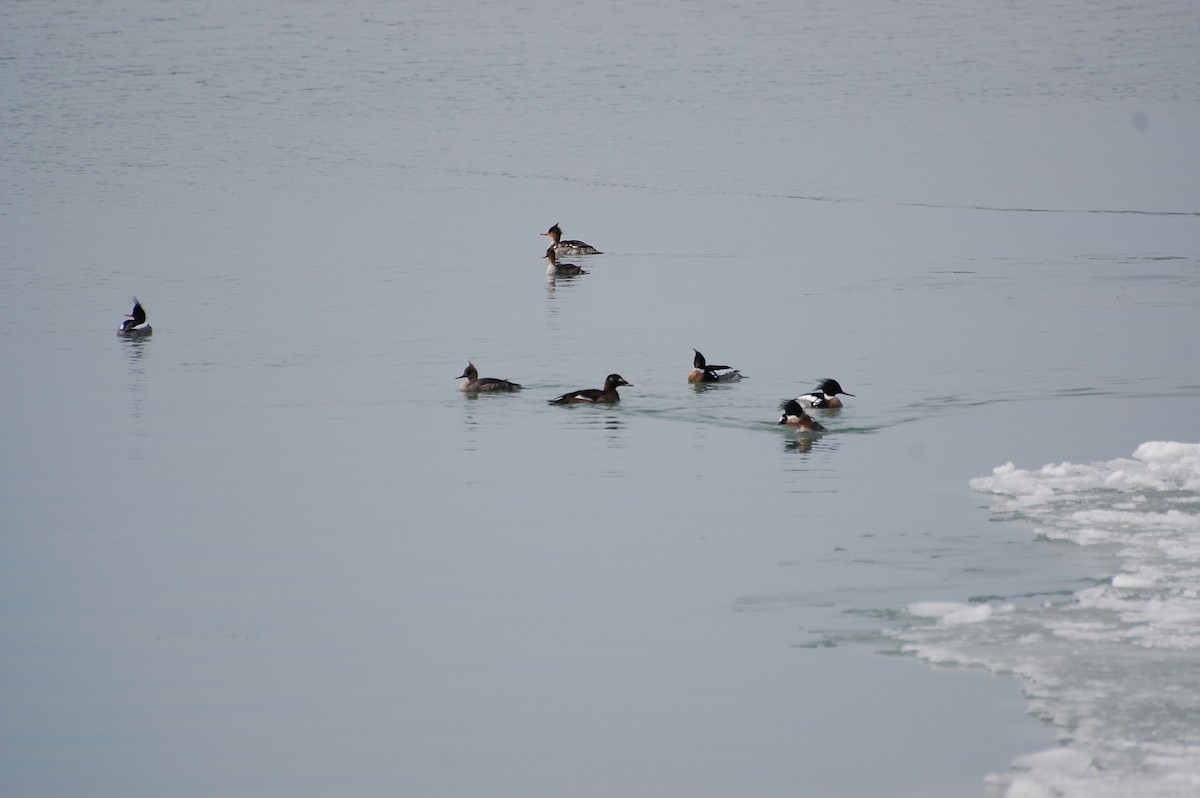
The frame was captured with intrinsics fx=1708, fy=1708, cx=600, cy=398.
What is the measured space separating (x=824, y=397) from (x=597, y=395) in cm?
245

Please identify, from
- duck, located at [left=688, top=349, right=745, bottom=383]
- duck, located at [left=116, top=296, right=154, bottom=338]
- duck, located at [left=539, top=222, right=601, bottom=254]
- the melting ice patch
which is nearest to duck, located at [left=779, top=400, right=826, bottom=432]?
duck, located at [left=688, top=349, right=745, bottom=383]

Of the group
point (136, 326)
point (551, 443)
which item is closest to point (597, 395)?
point (551, 443)

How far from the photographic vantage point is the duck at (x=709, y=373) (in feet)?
65.0

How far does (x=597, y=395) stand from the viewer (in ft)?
60.8

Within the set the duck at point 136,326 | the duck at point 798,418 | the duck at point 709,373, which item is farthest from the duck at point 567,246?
the duck at point 798,418

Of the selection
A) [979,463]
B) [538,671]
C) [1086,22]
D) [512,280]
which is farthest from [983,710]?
[1086,22]

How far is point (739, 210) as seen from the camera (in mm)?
41719

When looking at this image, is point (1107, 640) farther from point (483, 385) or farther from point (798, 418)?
point (483, 385)

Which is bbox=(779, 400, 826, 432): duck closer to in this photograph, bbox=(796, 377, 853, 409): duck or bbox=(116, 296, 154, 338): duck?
bbox=(796, 377, 853, 409): duck

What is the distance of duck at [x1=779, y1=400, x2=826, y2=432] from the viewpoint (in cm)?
→ 1697

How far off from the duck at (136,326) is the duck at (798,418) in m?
11.1

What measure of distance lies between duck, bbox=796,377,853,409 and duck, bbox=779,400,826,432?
71 centimetres

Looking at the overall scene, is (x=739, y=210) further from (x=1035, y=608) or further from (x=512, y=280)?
(x=1035, y=608)

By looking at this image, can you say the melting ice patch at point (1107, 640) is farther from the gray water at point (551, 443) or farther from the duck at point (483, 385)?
the duck at point (483, 385)
